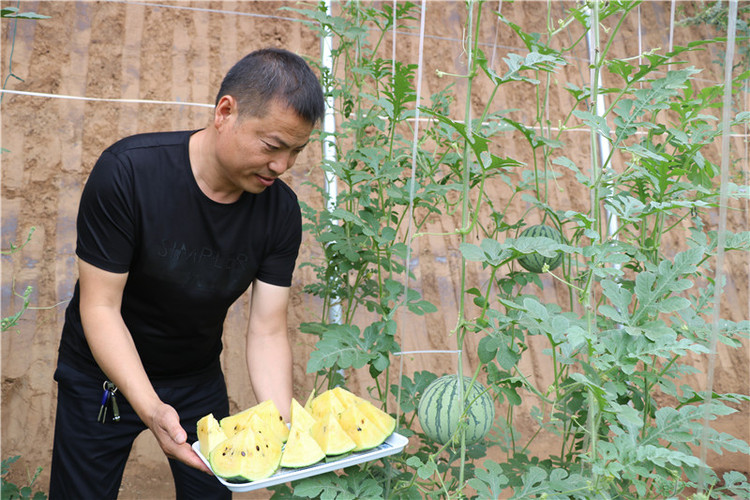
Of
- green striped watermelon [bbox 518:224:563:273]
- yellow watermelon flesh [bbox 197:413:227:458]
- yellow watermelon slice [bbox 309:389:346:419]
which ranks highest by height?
green striped watermelon [bbox 518:224:563:273]

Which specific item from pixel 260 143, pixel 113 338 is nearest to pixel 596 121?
pixel 260 143

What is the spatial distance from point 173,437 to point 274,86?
0.87 meters

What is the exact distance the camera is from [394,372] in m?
4.04

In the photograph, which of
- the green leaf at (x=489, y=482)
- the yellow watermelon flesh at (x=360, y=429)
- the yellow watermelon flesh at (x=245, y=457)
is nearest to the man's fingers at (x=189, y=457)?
the yellow watermelon flesh at (x=245, y=457)

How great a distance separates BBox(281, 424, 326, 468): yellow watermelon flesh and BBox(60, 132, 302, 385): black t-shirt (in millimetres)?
626

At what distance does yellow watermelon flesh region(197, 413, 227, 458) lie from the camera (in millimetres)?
1569

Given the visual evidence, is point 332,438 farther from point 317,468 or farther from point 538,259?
point 538,259

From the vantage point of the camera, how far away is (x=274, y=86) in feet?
5.68

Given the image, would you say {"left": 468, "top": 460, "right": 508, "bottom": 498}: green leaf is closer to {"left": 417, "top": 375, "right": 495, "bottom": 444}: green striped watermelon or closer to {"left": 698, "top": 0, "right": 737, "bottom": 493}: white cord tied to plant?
{"left": 417, "top": 375, "right": 495, "bottom": 444}: green striped watermelon

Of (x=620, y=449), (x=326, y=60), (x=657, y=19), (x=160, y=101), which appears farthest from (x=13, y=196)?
(x=657, y=19)

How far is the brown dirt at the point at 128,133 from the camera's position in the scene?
3.54 meters

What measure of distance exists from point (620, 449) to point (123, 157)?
140 cm

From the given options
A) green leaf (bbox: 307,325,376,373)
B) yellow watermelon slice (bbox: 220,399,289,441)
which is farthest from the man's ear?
yellow watermelon slice (bbox: 220,399,289,441)

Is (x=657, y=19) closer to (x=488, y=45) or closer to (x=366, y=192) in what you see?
(x=488, y=45)
